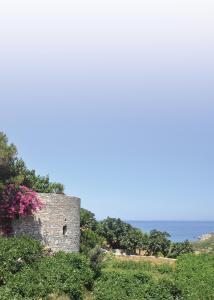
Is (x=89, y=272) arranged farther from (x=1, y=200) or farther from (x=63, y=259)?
(x=1, y=200)

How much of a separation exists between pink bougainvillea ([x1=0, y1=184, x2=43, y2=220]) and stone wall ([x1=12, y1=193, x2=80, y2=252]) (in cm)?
47

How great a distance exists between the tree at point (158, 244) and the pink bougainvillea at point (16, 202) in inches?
764

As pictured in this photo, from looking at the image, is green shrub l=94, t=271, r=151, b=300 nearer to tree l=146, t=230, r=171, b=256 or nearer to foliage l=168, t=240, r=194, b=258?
tree l=146, t=230, r=171, b=256

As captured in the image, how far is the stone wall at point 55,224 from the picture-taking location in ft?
75.1

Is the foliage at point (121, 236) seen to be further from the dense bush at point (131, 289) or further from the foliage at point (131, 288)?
the dense bush at point (131, 289)

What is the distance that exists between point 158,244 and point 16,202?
20419mm

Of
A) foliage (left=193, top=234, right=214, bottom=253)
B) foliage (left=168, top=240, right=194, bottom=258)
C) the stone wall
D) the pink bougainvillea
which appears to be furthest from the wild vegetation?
foliage (left=193, top=234, right=214, bottom=253)

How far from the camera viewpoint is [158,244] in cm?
4044

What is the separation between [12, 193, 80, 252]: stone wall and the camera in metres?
22.9

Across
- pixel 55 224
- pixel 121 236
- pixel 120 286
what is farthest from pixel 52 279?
pixel 121 236

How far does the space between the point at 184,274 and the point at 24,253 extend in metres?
8.44

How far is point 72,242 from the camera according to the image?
2444 centimetres

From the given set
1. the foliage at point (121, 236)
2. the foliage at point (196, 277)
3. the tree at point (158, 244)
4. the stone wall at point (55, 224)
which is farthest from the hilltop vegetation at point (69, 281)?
the tree at point (158, 244)

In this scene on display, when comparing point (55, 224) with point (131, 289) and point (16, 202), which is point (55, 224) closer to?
point (16, 202)
